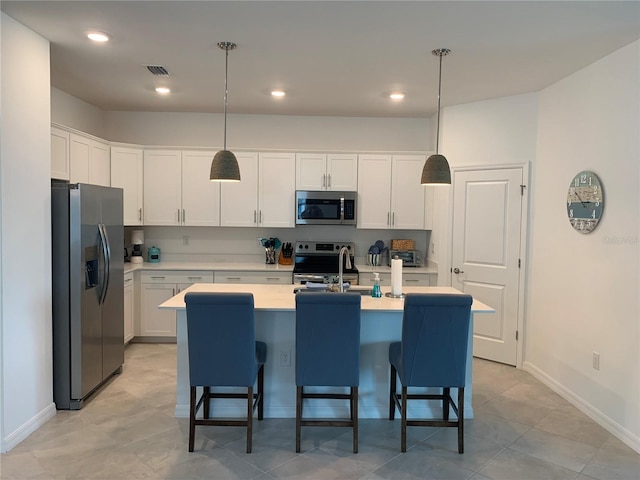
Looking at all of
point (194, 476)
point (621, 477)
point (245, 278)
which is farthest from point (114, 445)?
point (621, 477)

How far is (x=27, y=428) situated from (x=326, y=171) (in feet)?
12.1

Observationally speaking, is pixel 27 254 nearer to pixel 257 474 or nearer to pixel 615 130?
pixel 257 474

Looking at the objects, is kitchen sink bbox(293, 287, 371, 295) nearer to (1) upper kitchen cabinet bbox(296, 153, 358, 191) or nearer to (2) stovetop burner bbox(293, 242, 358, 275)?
(2) stovetop burner bbox(293, 242, 358, 275)

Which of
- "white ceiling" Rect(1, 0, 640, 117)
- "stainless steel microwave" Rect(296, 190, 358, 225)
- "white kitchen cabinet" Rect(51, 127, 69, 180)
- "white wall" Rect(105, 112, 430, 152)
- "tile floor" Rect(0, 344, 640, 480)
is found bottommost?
"tile floor" Rect(0, 344, 640, 480)

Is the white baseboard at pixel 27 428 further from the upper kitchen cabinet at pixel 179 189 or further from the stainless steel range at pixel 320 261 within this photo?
the stainless steel range at pixel 320 261

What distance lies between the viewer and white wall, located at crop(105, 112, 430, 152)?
539 centimetres

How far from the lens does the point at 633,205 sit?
299cm

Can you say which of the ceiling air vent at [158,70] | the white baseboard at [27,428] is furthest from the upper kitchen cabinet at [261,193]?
the white baseboard at [27,428]

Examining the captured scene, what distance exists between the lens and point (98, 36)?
3.04 meters

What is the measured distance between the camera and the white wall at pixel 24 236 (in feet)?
8.93

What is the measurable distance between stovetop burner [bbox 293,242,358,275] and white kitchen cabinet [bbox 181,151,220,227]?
1077mm

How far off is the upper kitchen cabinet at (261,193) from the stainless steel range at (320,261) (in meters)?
0.44

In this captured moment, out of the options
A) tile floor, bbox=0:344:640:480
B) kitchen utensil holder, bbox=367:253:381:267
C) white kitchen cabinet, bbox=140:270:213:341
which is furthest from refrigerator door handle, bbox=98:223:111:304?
kitchen utensil holder, bbox=367:253:381:267

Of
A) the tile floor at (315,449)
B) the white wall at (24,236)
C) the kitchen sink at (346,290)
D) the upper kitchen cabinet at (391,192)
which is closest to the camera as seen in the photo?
the tile floor at (315,449)
